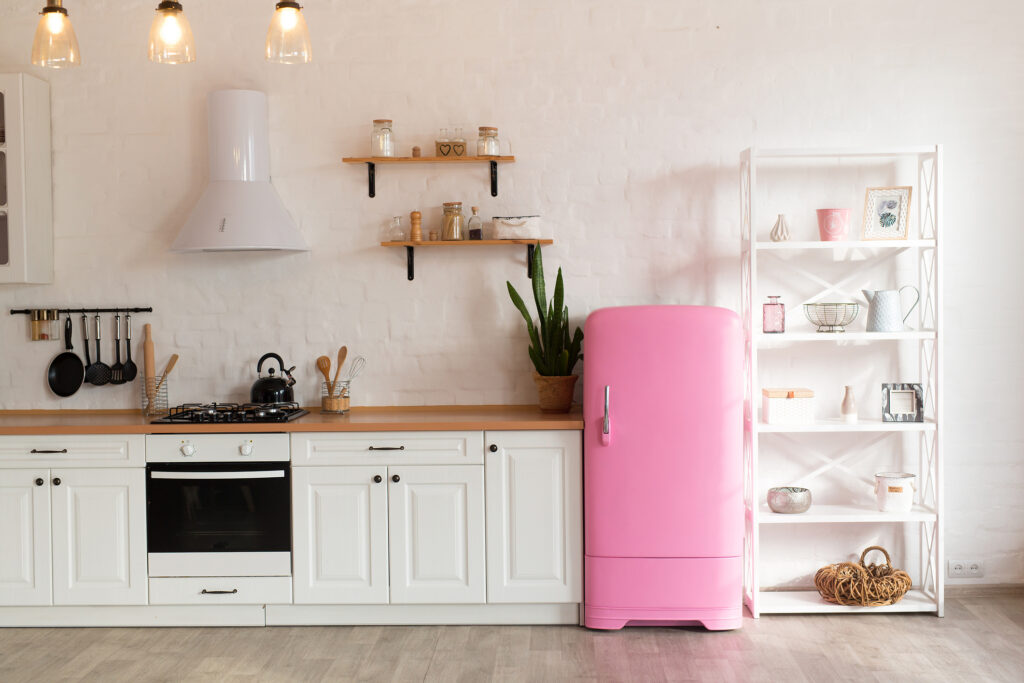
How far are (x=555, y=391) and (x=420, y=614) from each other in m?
1.11

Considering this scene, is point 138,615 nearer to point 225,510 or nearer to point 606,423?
point 225,510

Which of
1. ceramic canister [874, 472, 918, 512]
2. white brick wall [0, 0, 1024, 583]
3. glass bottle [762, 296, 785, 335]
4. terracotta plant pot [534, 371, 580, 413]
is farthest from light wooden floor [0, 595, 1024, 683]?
glass bottle [762, 296, 785, 335]

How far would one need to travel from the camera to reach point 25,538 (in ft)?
12.6

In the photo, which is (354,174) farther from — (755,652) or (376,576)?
(755,652)

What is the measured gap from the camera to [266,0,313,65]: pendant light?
2.52 m

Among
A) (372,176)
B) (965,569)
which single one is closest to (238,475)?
(372,176)

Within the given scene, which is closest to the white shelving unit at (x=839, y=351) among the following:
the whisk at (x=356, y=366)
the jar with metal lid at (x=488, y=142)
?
the jar with metal lid at (x=488, y=142)

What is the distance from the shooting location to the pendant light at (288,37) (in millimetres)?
2523

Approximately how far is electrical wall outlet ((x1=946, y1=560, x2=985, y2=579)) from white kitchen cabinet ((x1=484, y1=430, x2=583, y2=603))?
5.80ft

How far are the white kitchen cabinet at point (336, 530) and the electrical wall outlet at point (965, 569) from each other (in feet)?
8.43

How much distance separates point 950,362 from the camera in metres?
4.21

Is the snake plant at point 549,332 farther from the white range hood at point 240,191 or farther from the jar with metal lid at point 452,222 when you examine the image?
the white range hood at point 240,191

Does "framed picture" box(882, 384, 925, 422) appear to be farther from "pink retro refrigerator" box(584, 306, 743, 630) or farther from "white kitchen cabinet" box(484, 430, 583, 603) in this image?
"white kitchen cabinet" box(484, 430, 583, 603)

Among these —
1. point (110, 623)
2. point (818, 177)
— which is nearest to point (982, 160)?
point (818, 177)
